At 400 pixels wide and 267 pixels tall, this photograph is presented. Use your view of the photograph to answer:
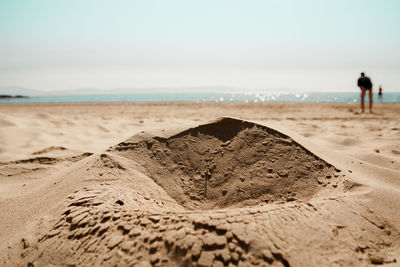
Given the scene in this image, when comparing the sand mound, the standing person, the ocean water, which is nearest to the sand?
the sand mound

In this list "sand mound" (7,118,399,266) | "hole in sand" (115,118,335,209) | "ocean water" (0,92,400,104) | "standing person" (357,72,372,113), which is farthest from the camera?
"ocean water" (0,92,400,104)

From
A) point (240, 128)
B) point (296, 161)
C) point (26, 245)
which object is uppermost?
point (240, 128)

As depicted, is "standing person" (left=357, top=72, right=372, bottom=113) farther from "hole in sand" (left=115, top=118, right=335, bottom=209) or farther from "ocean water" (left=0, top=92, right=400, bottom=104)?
"ocean water" (left=0, top=92, right=400, bottom=104)

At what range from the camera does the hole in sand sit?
1771 mm

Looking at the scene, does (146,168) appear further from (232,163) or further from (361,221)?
(361,221)

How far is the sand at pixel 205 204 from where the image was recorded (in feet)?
3.61

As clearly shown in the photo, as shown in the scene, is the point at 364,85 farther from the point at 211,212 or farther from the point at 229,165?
the point at 211,212

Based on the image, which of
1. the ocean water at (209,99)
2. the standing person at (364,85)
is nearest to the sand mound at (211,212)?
the standing person at (364,85)

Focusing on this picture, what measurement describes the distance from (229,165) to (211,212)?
30.3 inches

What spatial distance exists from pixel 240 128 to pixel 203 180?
23.3 inches

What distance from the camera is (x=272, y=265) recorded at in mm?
1010

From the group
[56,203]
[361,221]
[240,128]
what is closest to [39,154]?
[56,203]

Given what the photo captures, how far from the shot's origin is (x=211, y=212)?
4.19 ft

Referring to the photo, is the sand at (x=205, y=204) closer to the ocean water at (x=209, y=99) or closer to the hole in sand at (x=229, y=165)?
the hole in sand at (x=229, y=165)
